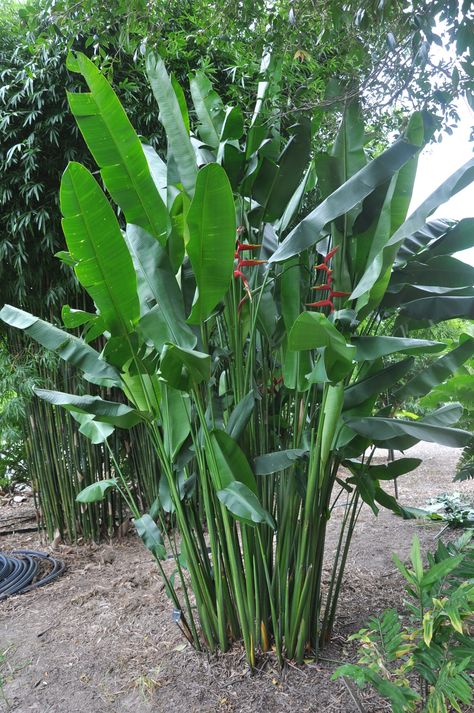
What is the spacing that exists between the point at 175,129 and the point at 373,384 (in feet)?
3.43

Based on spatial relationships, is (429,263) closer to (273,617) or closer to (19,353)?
(273,617)

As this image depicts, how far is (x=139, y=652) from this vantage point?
7.24ft

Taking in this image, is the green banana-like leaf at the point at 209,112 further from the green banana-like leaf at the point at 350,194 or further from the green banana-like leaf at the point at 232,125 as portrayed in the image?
the green banana-like leaf at the point at 350,194

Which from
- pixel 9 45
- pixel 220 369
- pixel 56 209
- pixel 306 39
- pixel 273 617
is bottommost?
pixel 273 617

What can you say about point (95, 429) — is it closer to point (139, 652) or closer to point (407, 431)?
point (139, 652)

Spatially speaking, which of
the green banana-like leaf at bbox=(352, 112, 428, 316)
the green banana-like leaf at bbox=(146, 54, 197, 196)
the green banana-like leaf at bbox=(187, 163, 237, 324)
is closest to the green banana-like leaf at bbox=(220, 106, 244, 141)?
the green banana-like leaf at bbox=(146, 54, 197, 196)

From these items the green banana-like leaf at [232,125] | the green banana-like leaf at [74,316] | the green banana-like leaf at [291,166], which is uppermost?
the green banana-like leaf at [232,125]

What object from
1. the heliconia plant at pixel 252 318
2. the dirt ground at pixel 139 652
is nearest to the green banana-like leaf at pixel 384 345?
the heliconia plant at pixel 252 318

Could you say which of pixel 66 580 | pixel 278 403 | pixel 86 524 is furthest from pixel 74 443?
pixel 278 403

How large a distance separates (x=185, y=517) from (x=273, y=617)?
434 mm

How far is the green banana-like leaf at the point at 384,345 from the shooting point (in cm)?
151

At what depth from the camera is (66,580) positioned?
10.6 ft

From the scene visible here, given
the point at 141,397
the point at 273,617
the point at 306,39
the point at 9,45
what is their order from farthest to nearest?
the point at 9,45, the point at 306,39, the point at 141,397, the point at 273,617

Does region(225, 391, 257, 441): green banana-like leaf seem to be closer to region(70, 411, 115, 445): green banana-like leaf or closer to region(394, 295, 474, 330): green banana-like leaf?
region(394, 295, 474, 330): green banana-like leaf
